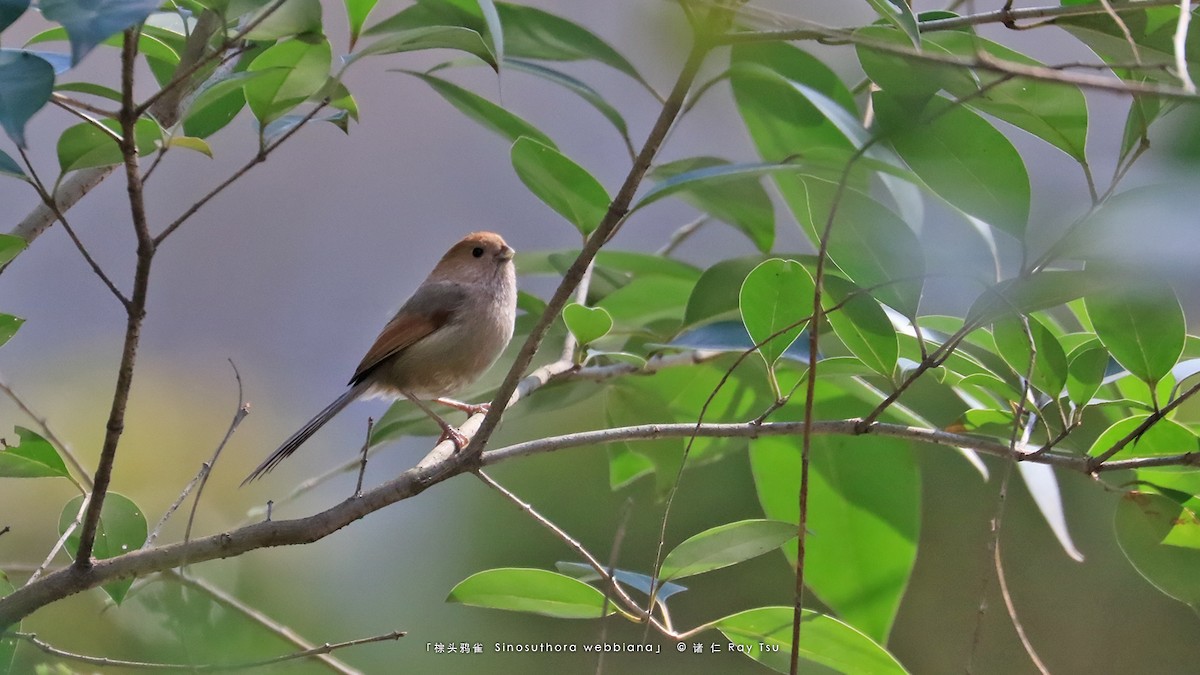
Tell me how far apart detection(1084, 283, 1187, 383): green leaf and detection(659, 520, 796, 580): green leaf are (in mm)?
420

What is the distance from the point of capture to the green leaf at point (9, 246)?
3.20 feet

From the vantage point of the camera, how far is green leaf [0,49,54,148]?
70 cm

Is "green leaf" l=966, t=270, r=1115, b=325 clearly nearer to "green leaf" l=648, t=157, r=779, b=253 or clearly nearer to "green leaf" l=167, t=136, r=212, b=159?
"green leaf" l=648, t=157, r=779, b=253

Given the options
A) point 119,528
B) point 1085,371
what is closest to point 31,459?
point 119,528

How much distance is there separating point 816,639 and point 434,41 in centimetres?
80

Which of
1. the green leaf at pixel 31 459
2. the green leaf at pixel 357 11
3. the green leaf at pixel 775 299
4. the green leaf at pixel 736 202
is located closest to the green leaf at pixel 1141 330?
the green leaf at pixel 775 299

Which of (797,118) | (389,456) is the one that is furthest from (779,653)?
(389,456)

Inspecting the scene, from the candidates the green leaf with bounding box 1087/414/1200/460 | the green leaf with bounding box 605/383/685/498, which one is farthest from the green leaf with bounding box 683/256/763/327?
the green leaf with bounding box 1087/414/1200/460

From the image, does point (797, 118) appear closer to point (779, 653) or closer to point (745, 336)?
point (745, 336)

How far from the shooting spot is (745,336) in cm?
140

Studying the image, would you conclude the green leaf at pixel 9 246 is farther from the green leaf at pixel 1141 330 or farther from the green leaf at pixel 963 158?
the green leaf at pixel 1141 330

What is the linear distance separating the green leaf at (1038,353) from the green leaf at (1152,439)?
82mm

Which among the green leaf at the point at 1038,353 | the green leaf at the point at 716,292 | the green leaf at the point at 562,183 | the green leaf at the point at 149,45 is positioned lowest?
the green leaf at the point at 1038,353

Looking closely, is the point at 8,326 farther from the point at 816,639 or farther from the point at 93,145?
the point at 816,639
